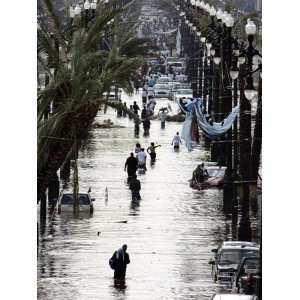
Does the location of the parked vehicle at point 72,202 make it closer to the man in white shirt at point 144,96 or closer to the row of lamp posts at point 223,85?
the man in white shirt at point 144,96

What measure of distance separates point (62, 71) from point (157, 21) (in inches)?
114

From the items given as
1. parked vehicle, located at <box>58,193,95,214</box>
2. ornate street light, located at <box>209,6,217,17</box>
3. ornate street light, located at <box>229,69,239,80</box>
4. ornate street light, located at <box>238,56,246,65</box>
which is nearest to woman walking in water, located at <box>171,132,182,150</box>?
ornate street light, located at <box>229,69,239,80</box>

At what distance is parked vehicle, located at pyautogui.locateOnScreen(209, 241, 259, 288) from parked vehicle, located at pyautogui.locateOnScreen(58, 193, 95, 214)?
255 cm

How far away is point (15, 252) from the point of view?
3866 centimetres

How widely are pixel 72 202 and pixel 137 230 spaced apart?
54.7 inches

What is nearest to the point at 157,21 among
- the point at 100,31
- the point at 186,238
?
the point at 100,31

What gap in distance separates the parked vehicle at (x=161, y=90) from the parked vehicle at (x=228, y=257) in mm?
3230

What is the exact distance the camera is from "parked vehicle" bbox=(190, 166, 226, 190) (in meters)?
40.5

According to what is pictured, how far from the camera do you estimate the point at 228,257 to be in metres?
39.2

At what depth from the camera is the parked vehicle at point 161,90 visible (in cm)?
4075

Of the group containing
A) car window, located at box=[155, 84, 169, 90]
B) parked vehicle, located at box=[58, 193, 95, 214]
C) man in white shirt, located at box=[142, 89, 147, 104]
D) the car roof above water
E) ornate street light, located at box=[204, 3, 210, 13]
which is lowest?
the car roof above water

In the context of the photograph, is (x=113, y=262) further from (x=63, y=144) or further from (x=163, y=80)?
(x=163, y=80)

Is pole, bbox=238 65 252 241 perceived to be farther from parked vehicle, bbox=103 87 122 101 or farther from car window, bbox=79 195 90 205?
car window, bbox=79 195 90 205

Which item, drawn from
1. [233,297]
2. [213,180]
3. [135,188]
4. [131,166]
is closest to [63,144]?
[131,166]
